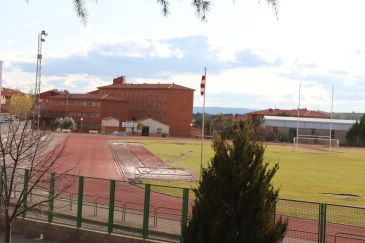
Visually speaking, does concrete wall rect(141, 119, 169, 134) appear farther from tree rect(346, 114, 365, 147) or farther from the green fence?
the green fence

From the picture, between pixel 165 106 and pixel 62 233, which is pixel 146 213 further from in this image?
pixel 165 106

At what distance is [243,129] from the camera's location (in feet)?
30.2

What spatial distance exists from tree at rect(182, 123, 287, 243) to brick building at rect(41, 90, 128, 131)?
121m

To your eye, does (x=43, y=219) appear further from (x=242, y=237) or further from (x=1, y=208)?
(x=242, y=237)

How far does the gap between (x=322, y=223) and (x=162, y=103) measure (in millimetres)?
127060

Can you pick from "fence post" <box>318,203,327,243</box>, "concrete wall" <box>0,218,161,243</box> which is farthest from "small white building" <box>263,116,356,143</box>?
"fence post" <box>318,203,327,243</box>

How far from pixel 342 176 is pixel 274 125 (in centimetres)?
10139

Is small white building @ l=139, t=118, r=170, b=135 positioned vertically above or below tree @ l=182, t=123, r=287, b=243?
above

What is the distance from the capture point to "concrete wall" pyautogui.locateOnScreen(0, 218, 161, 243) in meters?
15.2

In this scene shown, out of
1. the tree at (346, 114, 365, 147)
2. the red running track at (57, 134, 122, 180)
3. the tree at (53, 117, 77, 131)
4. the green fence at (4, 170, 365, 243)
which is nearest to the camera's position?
the green fence at (4, 170, 365, 243)

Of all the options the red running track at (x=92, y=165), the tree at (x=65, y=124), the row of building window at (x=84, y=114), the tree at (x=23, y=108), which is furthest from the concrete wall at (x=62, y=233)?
the row of building window at (x=84, y=114)

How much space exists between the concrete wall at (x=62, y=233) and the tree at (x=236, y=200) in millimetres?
6053

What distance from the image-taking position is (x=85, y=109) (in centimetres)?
13162

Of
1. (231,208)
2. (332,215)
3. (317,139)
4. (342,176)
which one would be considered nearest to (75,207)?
(332,215)
